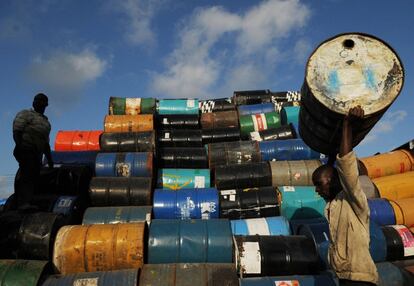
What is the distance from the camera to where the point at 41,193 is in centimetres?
783

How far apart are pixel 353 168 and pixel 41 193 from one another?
696cm

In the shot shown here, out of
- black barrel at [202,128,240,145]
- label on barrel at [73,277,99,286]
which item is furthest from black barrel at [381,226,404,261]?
black barrel at [202,128,240,145]

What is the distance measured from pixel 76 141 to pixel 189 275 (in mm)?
7181

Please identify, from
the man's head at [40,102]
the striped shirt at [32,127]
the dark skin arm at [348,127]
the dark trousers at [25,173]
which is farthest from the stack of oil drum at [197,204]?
the man's head at [40,102]

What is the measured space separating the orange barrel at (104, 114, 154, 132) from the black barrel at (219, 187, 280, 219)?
12.3 feet

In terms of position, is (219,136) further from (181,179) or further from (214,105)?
(214,105)

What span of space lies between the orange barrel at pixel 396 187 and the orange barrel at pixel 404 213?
2.51 feet

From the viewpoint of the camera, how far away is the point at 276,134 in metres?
11.0

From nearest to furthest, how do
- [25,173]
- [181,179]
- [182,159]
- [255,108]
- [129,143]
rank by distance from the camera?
[25,173], [181,179], [129,143], [182,159], [255,108]

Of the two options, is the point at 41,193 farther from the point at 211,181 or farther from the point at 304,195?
the point at 304,195

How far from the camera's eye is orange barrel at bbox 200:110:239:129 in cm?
1202

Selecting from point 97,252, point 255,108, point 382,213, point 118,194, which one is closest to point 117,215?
Answer: point 118,194

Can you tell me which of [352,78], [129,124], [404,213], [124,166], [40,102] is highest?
[129,124]

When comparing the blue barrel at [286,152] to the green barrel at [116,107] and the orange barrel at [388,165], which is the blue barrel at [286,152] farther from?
the green barrel at [116,107]
